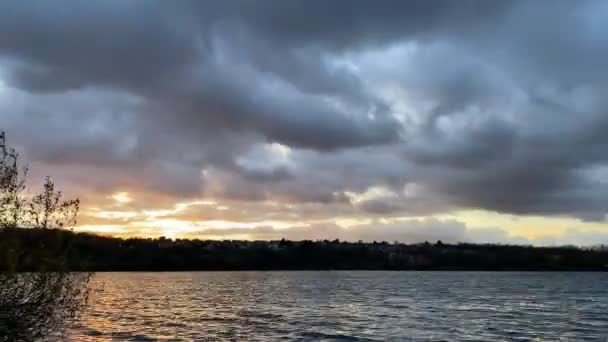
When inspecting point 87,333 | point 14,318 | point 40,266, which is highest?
point 40,266

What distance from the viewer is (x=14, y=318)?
25406 mm

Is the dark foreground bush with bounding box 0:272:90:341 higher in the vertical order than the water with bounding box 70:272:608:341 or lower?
higher

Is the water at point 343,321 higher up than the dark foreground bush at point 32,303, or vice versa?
the dark foreground bush at point 32,303

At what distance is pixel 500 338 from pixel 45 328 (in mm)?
45041

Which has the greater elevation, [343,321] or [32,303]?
[32,303]

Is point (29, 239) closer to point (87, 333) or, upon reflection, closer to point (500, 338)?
point (87, 333)

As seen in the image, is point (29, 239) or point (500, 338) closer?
point (29, 239)

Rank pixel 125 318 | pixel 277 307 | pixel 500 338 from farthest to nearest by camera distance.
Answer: pixel 277 307 < pixel 125 318 < pixel 500 338

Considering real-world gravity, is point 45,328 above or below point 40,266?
below

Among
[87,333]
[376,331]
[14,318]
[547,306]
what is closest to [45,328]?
[14,318]

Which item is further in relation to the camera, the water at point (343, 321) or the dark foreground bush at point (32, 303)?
the water at point (343, 321)

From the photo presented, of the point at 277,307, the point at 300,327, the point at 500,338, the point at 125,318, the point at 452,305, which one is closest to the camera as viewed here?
the point at 500,338

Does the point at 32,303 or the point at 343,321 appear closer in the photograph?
the point at 32,303

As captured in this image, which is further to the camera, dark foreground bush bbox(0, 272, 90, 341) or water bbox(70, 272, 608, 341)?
water bbox(70, 272, 608, 341)
